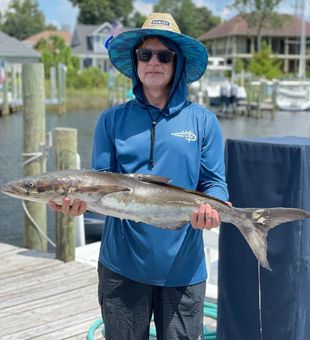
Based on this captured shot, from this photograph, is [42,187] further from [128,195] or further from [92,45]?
[92,45]

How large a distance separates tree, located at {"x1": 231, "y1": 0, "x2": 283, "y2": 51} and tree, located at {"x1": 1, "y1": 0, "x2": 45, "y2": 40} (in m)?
41.4

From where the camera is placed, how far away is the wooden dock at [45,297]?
4.60m

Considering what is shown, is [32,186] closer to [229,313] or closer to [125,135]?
[125,135]

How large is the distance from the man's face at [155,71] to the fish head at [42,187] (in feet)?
1.94

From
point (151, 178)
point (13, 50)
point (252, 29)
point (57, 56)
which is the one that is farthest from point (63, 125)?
point (252, 29)

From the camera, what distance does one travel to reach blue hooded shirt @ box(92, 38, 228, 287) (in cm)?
271

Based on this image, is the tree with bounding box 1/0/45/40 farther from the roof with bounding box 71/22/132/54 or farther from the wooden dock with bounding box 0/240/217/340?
the wooden dock with bounding box 0/240/217/340

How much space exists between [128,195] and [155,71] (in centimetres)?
59

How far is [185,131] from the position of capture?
8.93ft

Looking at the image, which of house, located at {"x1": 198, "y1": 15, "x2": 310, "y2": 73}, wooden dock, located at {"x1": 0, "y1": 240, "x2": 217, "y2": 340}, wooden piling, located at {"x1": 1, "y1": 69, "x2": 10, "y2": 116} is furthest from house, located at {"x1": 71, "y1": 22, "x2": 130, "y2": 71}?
wooden dock, located at {"x1": 0, "y1": 240, "x2": 217, "y2": 340}

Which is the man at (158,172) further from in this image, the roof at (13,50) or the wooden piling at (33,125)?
the roof at (13,50)

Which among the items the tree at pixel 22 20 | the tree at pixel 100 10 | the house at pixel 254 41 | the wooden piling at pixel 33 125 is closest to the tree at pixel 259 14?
the house at pixel 254 41

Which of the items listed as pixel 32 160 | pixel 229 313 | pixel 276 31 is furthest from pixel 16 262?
pixel 276 31

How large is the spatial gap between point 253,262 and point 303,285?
301 millimetres
